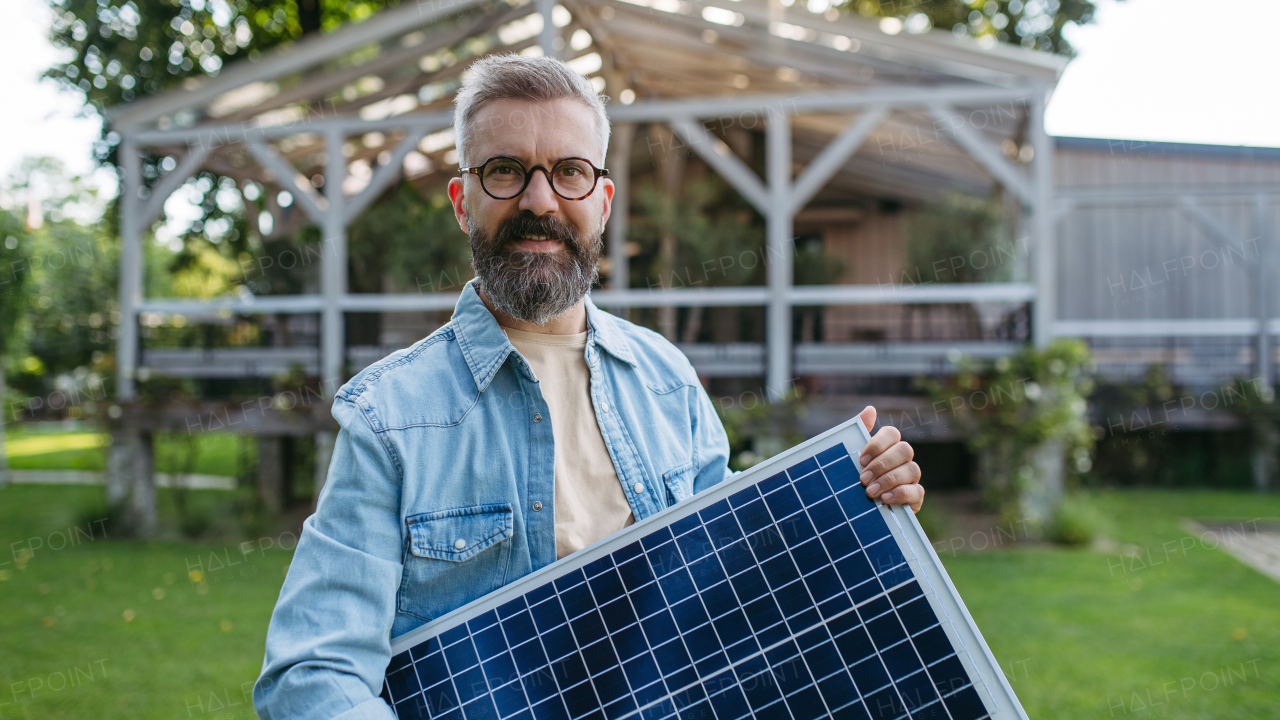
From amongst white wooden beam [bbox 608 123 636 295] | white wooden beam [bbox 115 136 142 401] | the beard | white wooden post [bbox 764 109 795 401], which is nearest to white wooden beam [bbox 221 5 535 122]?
white wooden beam [bbox 115 136 142 401]

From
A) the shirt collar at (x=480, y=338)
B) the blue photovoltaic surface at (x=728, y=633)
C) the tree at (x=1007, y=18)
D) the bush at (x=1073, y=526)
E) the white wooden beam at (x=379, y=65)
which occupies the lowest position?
the bush at (x=1073, y=526)

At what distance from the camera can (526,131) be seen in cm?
153

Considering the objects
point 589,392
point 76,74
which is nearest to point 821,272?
point 589,392

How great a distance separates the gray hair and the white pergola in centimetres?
574

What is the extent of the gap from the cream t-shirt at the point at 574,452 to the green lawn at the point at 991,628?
3414 mm

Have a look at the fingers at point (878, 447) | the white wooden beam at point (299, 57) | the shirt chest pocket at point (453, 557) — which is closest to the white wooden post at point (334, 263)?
the white wooden beam at point (299, 57)

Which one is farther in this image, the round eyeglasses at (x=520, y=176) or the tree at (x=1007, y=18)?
the tree at (x=1007, y=18)

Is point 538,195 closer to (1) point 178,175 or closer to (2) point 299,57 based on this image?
(2) point 299,57

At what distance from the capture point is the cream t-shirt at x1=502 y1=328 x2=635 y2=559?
166 cm

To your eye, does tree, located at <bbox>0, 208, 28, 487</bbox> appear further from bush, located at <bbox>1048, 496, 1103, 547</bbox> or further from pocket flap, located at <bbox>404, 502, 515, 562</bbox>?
bush, located at <bbox>1048, 496, 1103, 547</bbox>

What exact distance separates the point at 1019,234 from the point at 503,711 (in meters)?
9.79

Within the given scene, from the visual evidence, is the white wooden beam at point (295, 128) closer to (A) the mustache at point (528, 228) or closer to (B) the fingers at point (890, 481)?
(A) the mustache at point (528, 228)

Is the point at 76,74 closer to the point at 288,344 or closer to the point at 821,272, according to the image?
the point at 288,344

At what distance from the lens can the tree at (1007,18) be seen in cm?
1279
